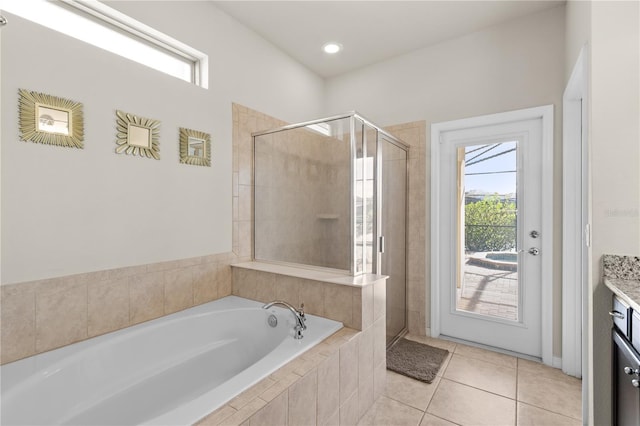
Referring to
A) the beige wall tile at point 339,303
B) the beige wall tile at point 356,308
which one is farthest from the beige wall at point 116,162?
the beige wall tile at point 356,308

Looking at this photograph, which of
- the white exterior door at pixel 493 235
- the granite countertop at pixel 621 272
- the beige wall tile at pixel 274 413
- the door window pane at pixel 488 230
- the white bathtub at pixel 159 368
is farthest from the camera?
the door window pane at pixel 488 230

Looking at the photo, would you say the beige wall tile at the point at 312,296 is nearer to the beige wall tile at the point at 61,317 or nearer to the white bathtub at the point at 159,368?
the white bathtub at the point at 159,368

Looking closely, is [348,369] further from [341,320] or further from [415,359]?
[415,359]

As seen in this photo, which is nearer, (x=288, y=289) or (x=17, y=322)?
(x=17, y=322)

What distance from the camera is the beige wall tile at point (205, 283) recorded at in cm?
219

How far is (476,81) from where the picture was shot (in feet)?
8.63

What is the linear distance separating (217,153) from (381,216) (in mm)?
1372

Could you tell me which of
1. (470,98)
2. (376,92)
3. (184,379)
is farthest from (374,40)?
(184,379)

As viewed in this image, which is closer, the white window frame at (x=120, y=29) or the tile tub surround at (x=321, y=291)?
the white window frame at (x=120, y=29)

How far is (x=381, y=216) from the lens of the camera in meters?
2.44

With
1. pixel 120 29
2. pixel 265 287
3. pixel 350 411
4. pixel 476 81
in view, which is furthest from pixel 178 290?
pixel 476 81

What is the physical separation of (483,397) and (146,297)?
226cm

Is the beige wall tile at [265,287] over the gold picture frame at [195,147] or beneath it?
beneath

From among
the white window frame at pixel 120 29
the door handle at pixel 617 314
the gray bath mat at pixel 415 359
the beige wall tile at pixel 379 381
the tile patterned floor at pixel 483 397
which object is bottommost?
the tile patterned floor at pixel 483 397
